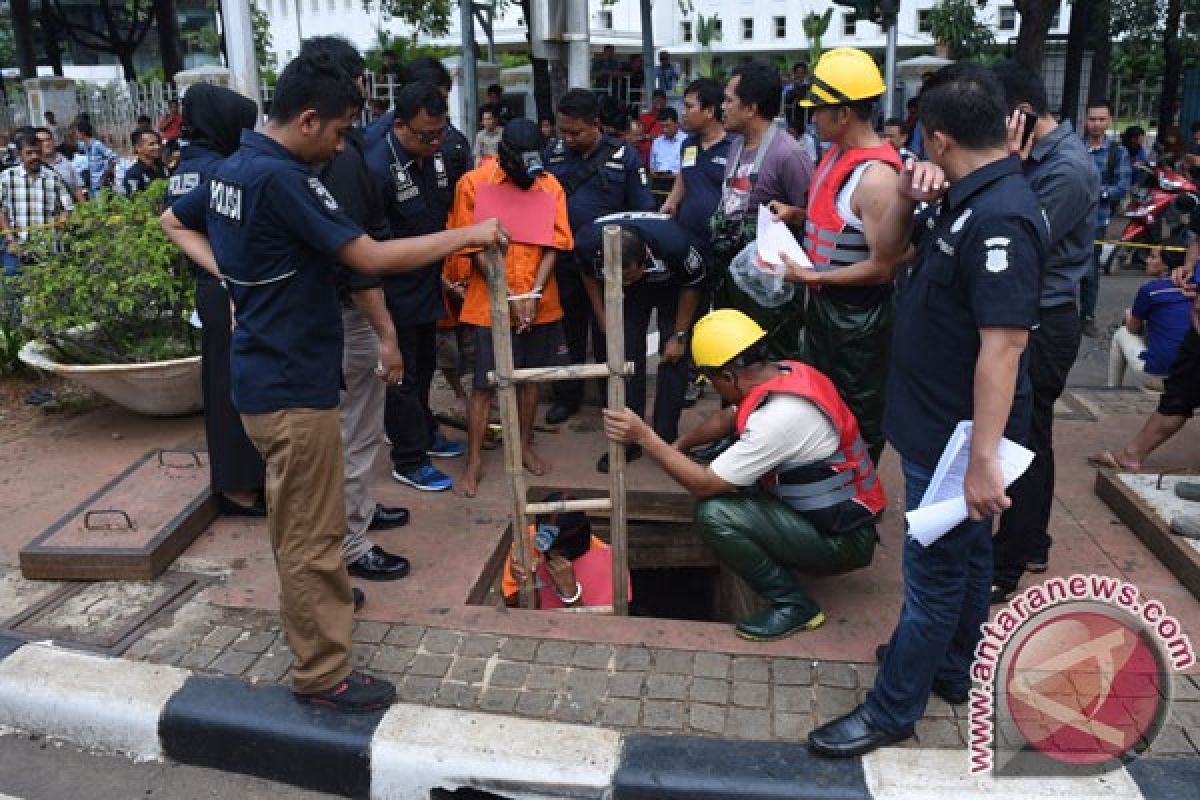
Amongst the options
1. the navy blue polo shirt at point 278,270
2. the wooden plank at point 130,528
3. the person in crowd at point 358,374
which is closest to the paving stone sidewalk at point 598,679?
the person in crowd at point 358,374

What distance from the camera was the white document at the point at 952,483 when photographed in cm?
254

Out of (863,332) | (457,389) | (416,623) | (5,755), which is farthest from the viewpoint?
(457,389)

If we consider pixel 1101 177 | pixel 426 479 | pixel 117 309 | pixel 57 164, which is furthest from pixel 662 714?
Result: pixel 57 164

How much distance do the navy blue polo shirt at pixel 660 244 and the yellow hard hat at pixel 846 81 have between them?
1082 mm

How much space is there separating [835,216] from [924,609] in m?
1.60

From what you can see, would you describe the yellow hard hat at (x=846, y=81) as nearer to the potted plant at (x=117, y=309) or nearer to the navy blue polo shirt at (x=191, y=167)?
the navy blue polo shirt at (x=191, y=167)

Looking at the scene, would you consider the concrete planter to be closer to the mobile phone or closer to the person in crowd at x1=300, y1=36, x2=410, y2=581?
the person in crowd at x1=300, y1=36, x2=410, y2=581

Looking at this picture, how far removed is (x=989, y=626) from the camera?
3.14m

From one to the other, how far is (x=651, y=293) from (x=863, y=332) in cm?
131

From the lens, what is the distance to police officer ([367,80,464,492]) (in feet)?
14.5

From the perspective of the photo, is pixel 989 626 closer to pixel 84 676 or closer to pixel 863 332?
pixel 863 332

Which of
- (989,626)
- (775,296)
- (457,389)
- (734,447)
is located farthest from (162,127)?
(989,626)

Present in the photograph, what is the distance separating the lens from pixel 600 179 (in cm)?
517

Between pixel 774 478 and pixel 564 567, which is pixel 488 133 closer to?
pixel 564 567
